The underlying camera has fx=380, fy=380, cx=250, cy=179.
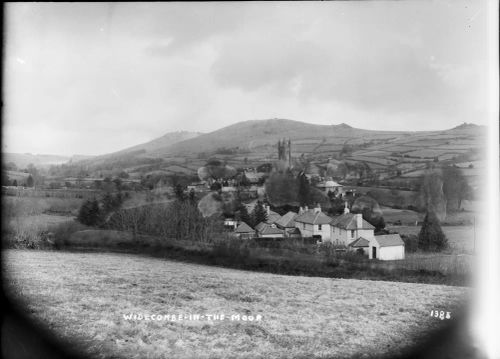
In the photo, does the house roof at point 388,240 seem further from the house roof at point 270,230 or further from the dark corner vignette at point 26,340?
the dark corner vignette at point 26,340

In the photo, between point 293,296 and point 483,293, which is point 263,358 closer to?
point 293,296

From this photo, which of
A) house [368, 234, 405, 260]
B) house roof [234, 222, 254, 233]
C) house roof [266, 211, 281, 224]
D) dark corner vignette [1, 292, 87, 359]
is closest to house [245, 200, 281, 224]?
house roof [266, 211, 281, 224]

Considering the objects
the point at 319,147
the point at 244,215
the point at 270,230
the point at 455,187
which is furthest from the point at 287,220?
the point at 455,187

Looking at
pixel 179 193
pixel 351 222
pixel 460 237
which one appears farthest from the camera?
pixel 179 193

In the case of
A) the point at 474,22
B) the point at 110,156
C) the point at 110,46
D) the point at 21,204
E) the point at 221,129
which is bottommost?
the point at 21,204

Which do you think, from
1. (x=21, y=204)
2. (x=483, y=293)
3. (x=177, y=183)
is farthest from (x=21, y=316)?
(x=483, y=293)

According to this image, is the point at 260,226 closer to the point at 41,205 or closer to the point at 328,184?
the point at 328,184
